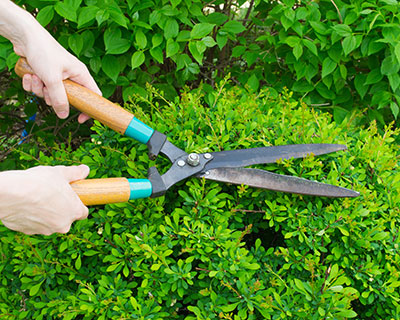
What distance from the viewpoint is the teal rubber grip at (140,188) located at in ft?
4.80

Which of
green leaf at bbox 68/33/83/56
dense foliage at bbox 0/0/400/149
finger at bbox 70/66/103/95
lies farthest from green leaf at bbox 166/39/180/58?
finger at bbox 70/66/103/95

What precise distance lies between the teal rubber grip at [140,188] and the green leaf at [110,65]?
1050 mm

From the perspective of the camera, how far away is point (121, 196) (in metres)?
1.43

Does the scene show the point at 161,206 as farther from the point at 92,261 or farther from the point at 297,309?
the point at 297,309

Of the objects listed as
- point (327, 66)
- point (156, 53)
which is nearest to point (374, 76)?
point (327, 66)

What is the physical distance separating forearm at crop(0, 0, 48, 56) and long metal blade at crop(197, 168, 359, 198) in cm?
90

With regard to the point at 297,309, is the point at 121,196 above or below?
above

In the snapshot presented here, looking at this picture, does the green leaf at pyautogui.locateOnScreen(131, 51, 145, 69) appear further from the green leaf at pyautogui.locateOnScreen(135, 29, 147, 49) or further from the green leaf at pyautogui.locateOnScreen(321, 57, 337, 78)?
the green leaf at pyautogui.locateOnScreen(321, 57, 337, 78)

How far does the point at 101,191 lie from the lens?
1.41 meters

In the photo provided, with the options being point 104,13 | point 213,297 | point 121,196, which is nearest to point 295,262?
point 213,297

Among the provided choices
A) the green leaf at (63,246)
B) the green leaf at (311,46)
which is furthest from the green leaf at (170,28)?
the green leaf at (63,246)

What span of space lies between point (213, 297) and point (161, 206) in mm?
423

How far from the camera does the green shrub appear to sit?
→ 4.79 feet

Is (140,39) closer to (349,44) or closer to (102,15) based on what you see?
(102,15)
